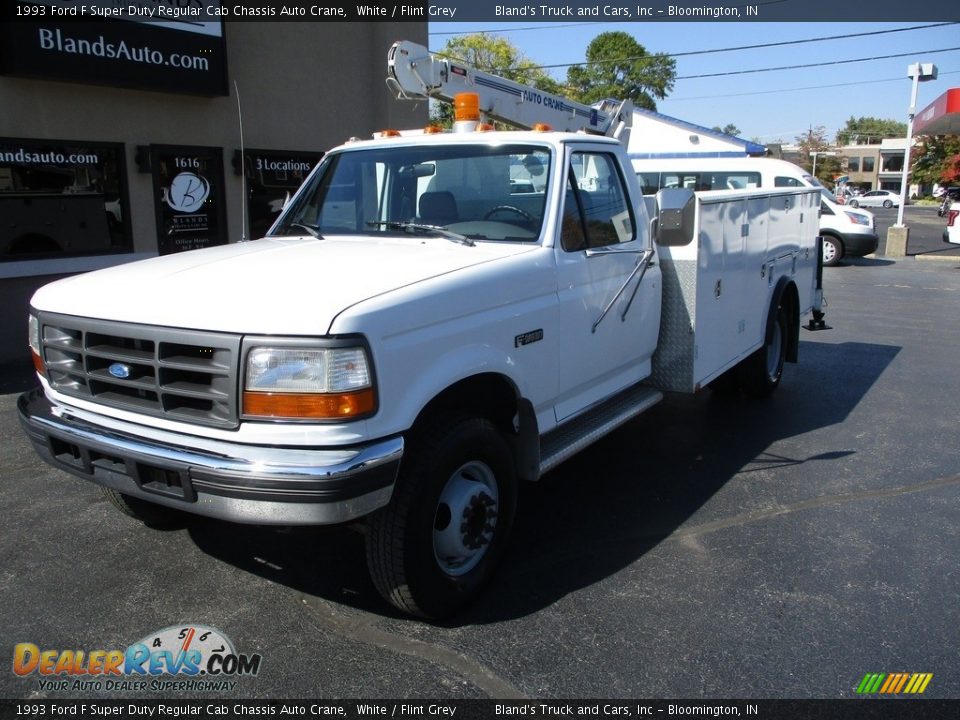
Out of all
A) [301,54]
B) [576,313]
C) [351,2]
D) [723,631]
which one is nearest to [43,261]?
[301,54]

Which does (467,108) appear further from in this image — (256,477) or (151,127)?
(151,127)

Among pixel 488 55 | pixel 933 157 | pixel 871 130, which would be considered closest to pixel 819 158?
pixel 933 157

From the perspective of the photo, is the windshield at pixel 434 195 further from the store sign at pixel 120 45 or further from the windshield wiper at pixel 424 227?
the store sign at pixel 120 45

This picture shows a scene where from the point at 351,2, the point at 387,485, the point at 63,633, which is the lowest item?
the point at 63,633

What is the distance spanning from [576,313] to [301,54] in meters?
8.32

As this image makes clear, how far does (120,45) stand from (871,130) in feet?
490

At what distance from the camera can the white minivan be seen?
15.2 meters

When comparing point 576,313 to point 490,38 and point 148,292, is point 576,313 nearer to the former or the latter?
point 148,292

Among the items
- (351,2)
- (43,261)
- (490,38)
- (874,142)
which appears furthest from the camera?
(874,142)

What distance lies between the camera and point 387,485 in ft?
9.55

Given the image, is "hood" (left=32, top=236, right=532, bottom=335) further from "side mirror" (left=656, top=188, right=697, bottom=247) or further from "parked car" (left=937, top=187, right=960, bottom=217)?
"parked car" (left=937, top=187, right=960, bottom=217)

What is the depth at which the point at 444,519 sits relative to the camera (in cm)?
339

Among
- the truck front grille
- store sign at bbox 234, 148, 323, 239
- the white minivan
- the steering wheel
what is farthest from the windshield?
the white minivan

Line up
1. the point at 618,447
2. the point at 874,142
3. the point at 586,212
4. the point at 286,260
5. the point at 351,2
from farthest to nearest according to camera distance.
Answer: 1. the point at 874,142
2. the point at 351,2
3. the point at 618,447
4. the point at 586,212
5. the point at 286,260
